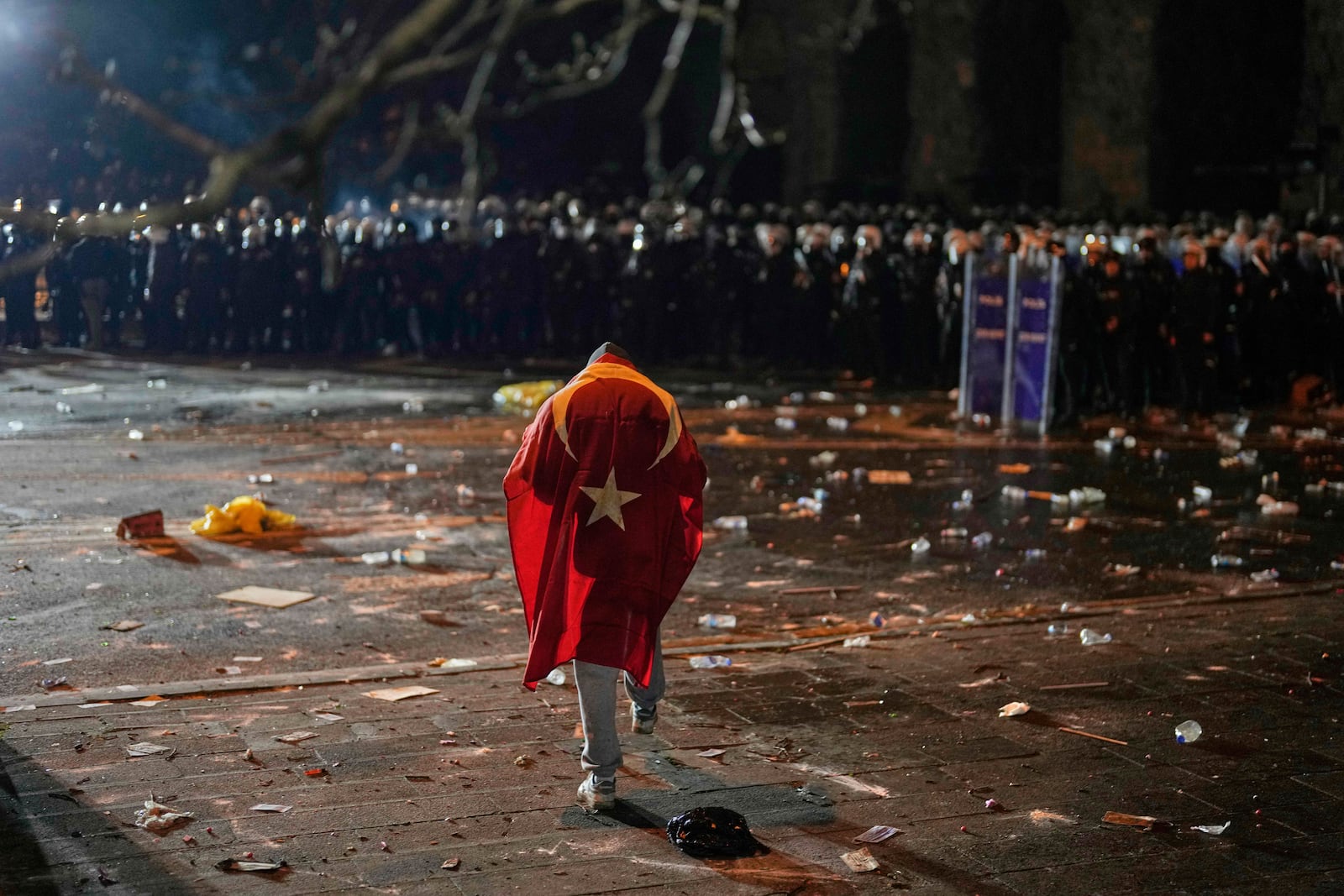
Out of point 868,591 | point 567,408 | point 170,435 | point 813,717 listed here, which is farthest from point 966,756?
point 170,435

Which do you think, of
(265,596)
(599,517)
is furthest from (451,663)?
(599,517)

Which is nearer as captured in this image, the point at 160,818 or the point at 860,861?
the point at 860,861

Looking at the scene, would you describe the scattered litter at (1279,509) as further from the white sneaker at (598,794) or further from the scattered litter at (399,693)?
the white sneaker at (598,794)

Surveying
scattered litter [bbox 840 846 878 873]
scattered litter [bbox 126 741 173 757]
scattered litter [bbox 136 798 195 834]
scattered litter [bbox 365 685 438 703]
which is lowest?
scattered litter [bbox 840 846 878 873]

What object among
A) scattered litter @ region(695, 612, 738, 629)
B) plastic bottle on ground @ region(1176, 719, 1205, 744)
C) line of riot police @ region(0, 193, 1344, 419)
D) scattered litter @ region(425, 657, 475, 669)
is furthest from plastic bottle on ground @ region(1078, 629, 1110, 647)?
line of riot police @ region(0, 193, 1344, 419)

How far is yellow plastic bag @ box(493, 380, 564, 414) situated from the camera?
58.3ft

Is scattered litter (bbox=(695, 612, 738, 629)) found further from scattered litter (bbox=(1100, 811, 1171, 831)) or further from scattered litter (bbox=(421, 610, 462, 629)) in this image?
scattered litter (bbox=(1100, 811, 1171, 831))

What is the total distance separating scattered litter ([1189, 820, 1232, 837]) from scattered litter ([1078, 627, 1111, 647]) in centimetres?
255

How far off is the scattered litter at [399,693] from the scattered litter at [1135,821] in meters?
2.91

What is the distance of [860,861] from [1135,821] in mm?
1034

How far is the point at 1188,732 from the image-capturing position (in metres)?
6.38

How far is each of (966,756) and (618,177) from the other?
3503 centimetres

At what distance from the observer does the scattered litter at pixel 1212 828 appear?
530 centimetres

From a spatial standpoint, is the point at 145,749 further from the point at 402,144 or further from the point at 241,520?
the point at 241,520
